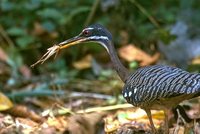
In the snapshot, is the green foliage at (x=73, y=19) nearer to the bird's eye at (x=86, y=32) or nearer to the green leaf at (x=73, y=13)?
the green leaf at (x=73, y=13)

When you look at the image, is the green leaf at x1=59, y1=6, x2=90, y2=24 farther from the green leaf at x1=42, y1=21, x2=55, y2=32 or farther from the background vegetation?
the green leaf at x1=42, y1=21, x2=55, y2=32

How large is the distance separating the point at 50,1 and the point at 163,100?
3.44 m

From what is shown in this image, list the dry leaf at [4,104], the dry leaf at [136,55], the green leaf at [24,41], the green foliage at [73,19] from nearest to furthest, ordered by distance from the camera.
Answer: the dry leaf at [4,104]
the dry leaf at [136,55]
the green foliage at [73,19]
the green leaf at [24,41]

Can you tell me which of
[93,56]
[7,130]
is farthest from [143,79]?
[93,56]

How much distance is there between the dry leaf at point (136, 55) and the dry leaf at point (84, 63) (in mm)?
387

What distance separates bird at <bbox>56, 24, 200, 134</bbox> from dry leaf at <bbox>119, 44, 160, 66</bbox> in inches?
100

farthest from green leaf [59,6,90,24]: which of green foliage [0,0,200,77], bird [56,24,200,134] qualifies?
bird [56,24,200,134]

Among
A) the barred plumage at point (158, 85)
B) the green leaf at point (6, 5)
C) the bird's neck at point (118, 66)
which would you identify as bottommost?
the barred plumage at point (158, 85)

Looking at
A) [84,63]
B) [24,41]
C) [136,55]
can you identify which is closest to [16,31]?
[24,41]

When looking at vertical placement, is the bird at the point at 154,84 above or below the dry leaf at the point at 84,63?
below

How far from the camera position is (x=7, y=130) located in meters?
4.79

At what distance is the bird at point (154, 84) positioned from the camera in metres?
3.99

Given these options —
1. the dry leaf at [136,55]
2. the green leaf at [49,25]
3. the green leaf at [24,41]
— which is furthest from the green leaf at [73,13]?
the dry leaf at [136,55]

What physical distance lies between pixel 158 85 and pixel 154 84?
52mm
